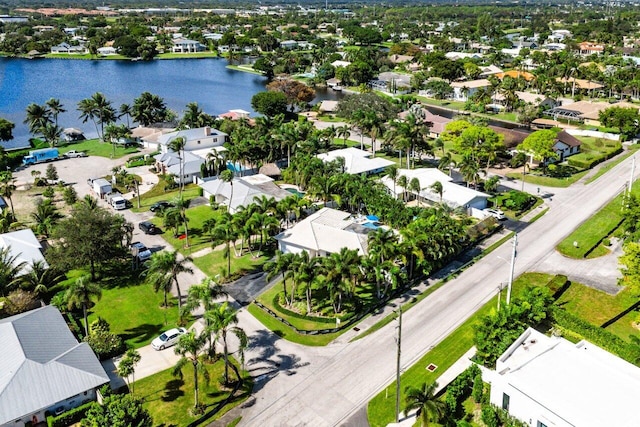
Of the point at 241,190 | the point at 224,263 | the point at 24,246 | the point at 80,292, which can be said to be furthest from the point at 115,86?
the point at 80,292

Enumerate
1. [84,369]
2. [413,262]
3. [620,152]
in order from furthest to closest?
[620,152]
[413,262]
[84,369]

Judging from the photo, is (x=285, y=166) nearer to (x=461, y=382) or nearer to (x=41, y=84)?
(x=461, y=382)

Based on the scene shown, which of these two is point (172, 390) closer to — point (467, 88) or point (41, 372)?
point (41, 372)

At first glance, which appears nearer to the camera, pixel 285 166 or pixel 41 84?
pixel 285 166

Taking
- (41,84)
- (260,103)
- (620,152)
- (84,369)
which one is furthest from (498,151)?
(41,84)

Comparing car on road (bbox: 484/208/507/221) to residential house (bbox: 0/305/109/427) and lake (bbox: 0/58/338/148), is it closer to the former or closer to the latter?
residential house (bbox: 0/305/109/427)

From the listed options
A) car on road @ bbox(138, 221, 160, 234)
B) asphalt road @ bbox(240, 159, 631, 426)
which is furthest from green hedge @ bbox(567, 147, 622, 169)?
car on road @ bbox(138, 221, 160, 234)
